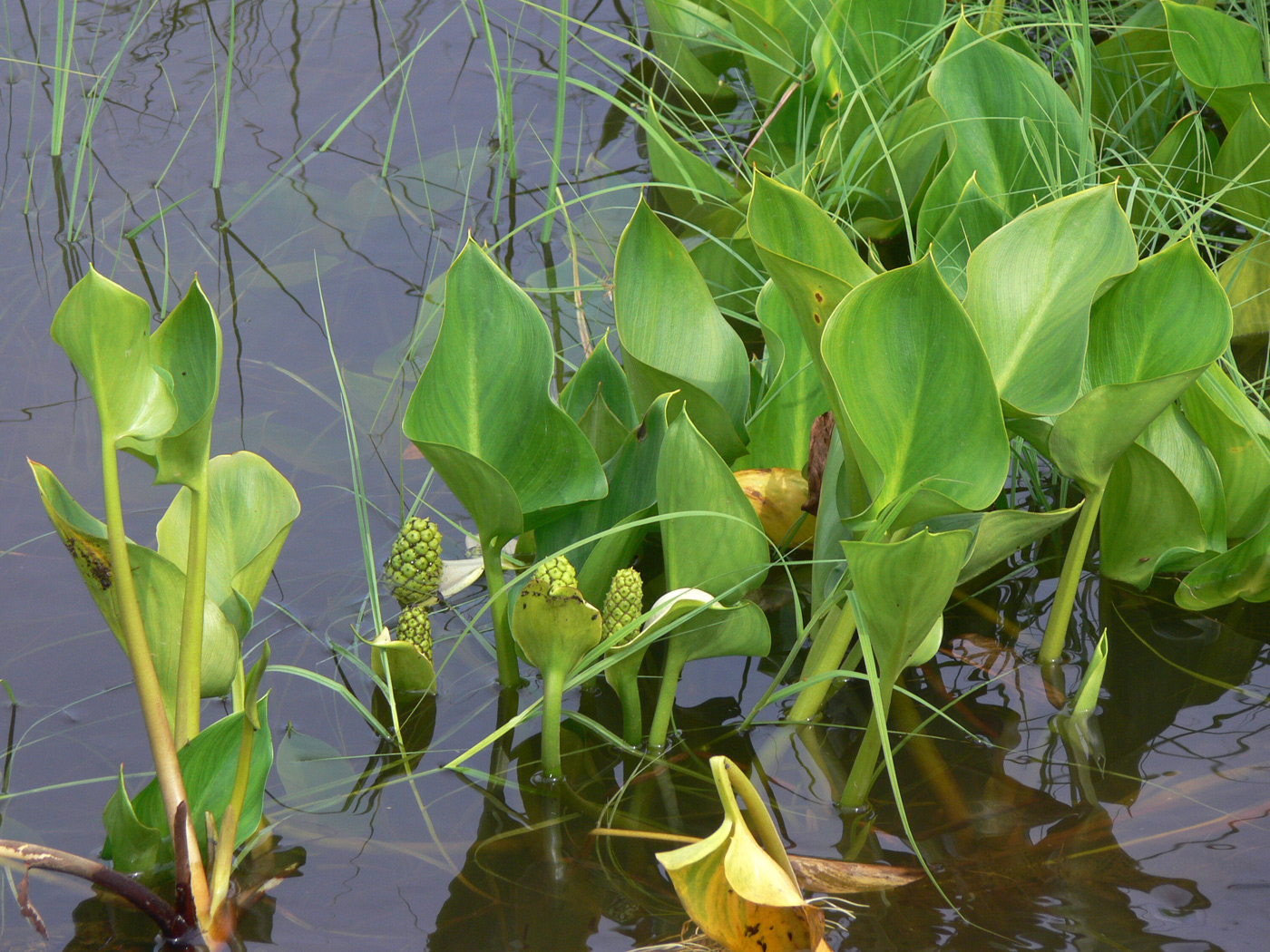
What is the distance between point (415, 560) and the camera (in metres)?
0.95

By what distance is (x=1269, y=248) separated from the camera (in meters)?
1.44

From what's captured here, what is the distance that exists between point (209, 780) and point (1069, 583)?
2.38ft

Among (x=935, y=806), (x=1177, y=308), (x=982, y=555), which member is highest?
(x=1177, y=308)

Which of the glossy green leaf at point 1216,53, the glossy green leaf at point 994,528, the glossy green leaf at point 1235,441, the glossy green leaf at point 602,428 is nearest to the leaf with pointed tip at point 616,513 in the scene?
the glossy green leaf at point 602,428

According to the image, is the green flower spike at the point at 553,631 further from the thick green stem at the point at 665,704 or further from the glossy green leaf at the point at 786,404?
the glossy green leaf at the point at 786,404

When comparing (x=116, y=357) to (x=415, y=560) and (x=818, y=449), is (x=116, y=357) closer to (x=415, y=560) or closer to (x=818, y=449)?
(x=415, y=560)

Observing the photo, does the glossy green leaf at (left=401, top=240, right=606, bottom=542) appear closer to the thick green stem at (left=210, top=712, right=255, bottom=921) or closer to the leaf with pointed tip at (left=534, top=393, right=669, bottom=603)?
the leaf with pointed tip at (left=534, top=393, right=669, bottom=603)

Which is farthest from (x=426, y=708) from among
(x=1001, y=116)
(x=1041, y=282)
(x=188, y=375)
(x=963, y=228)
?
(x=1001, y=116)

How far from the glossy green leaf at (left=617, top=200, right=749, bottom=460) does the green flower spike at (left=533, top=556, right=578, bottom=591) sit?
0.86 ft

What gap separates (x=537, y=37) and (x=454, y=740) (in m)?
1.44

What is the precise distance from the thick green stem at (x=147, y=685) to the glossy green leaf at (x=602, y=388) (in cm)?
43

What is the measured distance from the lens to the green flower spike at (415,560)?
95cm

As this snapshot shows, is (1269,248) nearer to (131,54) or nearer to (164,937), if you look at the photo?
(164,937)

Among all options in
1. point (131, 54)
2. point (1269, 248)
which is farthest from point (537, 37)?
point (1269, 248)
